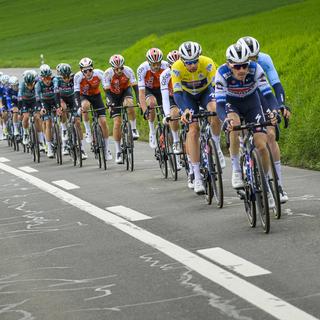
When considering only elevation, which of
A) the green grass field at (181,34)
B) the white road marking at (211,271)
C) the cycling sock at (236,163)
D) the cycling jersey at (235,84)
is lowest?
the white road marking at (211,271)

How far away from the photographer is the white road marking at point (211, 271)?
6.19 metres

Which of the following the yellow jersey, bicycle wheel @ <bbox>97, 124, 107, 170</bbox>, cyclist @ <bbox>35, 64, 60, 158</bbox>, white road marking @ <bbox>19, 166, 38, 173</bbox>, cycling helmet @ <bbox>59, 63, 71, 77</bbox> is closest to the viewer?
the yellow jersey

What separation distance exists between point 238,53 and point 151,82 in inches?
279

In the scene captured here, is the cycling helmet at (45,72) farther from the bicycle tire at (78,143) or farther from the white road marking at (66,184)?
the white road marking at (66,184)

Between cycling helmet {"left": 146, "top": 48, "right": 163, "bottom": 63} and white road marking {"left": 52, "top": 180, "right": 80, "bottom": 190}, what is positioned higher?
cycling helmet {"left": 146, "top": 48, "right": 163, "bottom": 63}

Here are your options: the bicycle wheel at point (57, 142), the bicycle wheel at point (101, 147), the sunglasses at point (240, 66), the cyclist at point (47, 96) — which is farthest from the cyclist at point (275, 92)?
the cyclist at point (47, 96)

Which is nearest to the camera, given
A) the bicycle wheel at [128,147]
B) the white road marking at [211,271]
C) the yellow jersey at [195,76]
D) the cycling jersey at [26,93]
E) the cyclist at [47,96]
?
the white road marking at [211,271]

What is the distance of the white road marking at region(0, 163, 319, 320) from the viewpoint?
619 centimetres

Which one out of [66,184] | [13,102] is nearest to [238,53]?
[66,184]

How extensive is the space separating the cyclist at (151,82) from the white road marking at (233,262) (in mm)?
7295

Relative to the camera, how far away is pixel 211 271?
755 cm

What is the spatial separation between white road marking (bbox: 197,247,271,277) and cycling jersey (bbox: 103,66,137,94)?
905cm

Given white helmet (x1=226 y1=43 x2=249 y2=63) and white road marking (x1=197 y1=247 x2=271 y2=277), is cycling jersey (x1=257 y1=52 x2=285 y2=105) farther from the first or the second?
white road marking (x1=197 y1=247 x2=271 y2=277)

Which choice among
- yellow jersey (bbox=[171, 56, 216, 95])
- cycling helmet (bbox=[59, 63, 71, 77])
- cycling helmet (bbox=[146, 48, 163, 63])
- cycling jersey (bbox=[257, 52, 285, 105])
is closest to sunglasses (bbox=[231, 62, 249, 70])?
cycling jersey (bbox=[257, 52, 285, 105])
